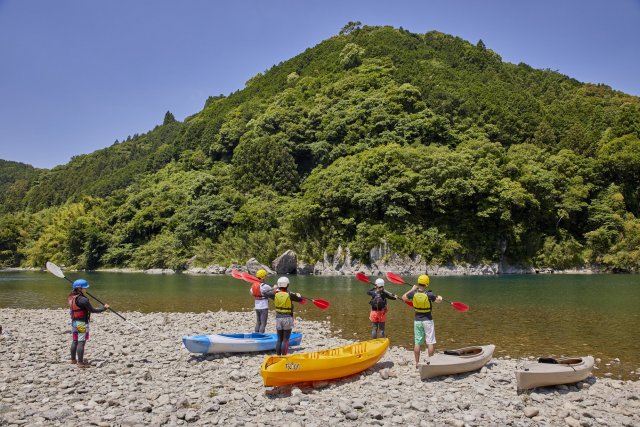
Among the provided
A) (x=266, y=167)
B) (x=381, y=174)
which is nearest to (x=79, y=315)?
(x=381, y=174)

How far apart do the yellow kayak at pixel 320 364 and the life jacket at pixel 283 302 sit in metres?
1.26

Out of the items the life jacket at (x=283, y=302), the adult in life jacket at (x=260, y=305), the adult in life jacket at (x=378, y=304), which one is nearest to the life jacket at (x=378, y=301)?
the adult in life jacket at (x=378, y=304)

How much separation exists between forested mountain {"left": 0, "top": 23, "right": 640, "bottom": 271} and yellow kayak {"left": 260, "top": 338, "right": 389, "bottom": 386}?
49.2m

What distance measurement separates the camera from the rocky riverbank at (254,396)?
834 cm

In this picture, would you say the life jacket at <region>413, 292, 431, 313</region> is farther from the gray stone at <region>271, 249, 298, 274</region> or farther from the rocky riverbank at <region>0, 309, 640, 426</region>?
the gray stone at <region>271, 249, 298, 274</region>

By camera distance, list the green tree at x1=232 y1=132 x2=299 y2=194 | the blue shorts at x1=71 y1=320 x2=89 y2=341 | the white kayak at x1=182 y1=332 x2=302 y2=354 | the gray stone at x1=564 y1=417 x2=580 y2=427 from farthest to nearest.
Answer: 1. the green tree at x1=232 y1=132 x2=299 y2=194
2. the white kayak at x1=182 y1=332 x2=302 y2=354
3. the blue shorts at x1=71 y1=320 x2=89 y2=341
4. the gray stone at x1=564 y1=417 x2=580 y2=427

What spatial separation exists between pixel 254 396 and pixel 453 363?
4.80m

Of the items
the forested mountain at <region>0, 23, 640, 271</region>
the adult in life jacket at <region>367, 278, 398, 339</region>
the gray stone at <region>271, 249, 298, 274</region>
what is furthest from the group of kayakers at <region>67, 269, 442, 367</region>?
the gray stone at <region>271, 249, 298, 274</region>

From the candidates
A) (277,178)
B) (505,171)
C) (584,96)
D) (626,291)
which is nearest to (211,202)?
(277,178)

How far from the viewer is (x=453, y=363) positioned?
10.7m

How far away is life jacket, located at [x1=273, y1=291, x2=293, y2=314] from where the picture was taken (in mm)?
11297

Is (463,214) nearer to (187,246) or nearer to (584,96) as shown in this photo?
(187,246)

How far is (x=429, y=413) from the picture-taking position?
28.4 ft

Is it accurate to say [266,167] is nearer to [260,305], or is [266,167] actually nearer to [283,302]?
[260,305]
